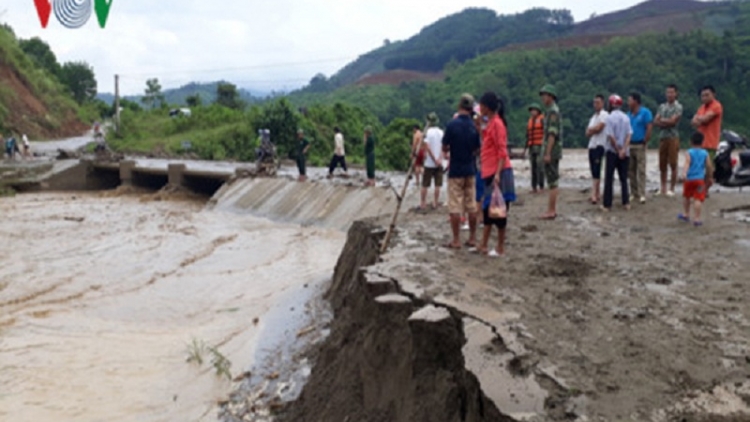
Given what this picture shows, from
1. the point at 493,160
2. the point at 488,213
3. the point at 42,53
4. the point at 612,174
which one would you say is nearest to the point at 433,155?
the point at 612,174

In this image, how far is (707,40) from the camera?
51188mm

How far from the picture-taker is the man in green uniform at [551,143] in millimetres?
9164

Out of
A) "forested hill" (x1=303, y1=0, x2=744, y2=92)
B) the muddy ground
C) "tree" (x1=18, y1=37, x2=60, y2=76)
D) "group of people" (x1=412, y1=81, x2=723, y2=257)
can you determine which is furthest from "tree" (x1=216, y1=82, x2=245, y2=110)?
the muddy ground

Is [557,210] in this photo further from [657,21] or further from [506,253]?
→ [657,21]

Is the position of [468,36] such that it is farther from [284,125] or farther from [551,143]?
[551,143]

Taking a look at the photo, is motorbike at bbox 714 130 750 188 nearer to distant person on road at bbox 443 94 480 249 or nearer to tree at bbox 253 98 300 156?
distant person on road at bbox 443 94 480 249

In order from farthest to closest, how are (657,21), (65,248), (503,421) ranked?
(657,21)
(65,248)
(503,421)

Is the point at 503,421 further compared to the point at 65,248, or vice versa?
the point at 65,248

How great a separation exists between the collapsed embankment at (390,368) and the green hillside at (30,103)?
133 feet

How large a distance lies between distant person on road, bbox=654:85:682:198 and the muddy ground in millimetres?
1820

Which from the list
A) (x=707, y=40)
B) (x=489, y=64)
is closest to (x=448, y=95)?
(x=489, y=64)

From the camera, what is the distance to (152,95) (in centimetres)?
7519

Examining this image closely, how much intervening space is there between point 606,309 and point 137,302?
8.69m

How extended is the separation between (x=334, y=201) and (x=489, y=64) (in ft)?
191
